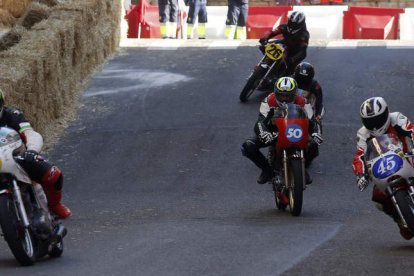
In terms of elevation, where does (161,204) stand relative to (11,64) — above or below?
below

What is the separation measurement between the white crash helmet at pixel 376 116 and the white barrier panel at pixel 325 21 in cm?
1778

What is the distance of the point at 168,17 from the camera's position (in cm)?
2578

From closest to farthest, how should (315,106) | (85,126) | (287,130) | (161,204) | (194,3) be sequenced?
(287,130) < (161,204) < (315,106) < (85,126) < (194,3)

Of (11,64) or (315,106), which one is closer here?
(315,106)

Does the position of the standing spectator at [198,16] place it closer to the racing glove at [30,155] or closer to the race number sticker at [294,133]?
the race number sticker at [294,133]

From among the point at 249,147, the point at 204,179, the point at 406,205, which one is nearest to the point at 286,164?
the point at 249,147

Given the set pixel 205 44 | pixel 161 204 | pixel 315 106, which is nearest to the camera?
pixel 161 204

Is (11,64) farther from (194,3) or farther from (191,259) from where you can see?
(194,3)

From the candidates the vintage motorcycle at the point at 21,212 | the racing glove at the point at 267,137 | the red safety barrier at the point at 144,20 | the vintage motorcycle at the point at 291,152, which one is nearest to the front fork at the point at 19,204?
the vintage motorcycle at the point at 21,212

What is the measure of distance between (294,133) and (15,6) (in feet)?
32.5

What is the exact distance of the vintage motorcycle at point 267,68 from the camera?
688 inches

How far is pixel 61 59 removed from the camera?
59.1ft

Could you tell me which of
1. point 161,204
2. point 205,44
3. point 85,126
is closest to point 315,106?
point 161,204

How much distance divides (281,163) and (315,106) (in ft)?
9.19
